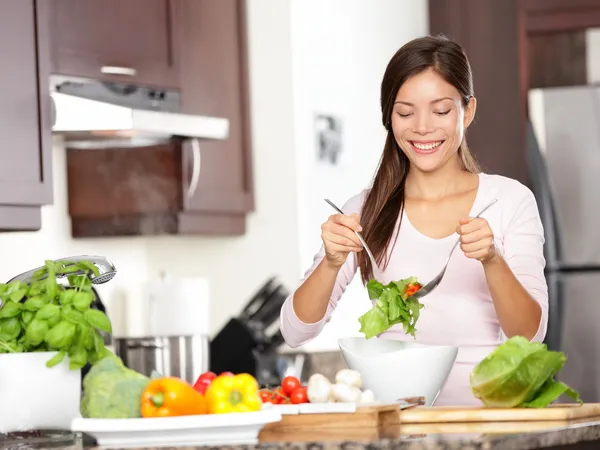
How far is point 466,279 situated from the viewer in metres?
2.39

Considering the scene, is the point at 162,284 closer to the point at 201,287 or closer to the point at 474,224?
the point at 201,287

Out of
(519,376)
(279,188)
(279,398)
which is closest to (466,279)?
(519,376)

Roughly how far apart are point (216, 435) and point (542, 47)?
3.28 meters

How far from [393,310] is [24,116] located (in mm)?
1302

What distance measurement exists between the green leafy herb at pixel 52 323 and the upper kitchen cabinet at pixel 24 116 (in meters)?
1.03

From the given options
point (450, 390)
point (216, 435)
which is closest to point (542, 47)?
point (450, 390)

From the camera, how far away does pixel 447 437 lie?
1607 millimetres

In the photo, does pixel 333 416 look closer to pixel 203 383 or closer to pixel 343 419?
pixel 343 419

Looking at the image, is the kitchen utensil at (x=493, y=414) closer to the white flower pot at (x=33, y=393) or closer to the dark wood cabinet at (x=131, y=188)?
the white flower pot at (x=33, y=393)

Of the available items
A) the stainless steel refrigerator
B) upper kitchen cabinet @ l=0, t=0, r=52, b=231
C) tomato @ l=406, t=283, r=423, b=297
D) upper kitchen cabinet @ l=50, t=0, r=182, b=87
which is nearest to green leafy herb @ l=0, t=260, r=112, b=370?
tomato @ l=406, t=283, r=423, b=297

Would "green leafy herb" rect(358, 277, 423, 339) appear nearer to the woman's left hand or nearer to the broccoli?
the woman's left hand

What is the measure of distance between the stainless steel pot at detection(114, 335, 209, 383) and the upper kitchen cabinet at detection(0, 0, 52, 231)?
0.71m

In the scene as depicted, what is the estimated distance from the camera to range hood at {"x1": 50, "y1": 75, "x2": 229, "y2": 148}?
327 centimetres

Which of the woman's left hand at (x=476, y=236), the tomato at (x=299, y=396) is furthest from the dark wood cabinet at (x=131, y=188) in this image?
the tomato at (x=299, y=396)
